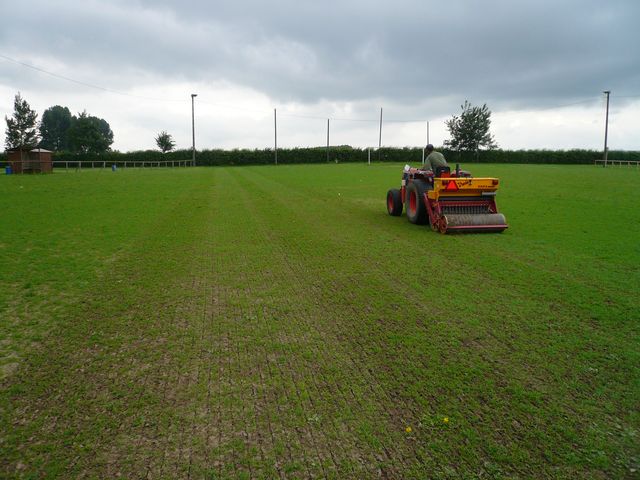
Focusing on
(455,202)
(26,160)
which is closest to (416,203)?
(455,202)

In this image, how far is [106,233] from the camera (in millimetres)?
10484

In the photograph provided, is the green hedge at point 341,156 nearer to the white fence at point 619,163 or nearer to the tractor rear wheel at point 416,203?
the white fence at point 619,163

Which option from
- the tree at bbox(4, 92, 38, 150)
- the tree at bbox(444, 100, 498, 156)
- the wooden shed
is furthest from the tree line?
the tree at bbox(444, 100, 498, 156)

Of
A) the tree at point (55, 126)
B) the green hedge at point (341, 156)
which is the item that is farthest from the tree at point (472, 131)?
the tree at point (55, 126)

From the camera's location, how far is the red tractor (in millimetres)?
10328

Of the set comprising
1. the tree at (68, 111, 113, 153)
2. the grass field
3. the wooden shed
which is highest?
the tree at (68, 111, 113, 153)

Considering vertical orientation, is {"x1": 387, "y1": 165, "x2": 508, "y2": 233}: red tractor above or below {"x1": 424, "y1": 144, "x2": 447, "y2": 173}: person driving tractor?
below

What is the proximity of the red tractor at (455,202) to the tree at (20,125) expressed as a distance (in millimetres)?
87480

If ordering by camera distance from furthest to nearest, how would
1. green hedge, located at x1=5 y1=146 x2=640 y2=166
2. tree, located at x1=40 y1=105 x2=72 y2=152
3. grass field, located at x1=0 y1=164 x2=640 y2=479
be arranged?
tree, located at x1=40 y1=105 x2=72 y2=152 → green hedge, located at x1=5 y1=146 x2=640 y2=166 → grass field, located at x1=0 y1=164 x2=640 y2=479

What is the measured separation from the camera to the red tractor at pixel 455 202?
10328 mm

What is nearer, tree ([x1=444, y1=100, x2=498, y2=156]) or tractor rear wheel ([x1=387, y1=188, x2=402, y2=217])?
tractor rear wheel ([x1=387, y1=188, x2=402, y2=217])

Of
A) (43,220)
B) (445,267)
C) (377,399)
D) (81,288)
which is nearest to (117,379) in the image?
(377,399)

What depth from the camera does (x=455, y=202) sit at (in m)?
10.7

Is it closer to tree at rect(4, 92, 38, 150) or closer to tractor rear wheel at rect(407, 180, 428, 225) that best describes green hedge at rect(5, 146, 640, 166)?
tree at rect(4, 92, 38, 150)
